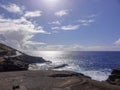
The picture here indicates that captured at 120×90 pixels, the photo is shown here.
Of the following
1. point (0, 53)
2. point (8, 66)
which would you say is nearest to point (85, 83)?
point (8, 66)

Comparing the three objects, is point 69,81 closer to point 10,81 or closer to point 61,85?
point 61,85

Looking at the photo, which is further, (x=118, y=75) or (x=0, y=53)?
(x=0, y=53)

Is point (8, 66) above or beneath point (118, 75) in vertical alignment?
above

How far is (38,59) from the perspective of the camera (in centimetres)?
11362

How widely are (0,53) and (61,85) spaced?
167ft

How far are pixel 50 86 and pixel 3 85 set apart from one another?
384 cm

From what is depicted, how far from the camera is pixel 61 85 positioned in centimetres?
1445

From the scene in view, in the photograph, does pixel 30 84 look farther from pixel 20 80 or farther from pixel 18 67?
pixel 18 67

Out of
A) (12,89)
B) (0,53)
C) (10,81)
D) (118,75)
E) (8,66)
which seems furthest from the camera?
(0,53)

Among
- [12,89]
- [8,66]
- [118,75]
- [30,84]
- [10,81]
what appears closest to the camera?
[12,89]

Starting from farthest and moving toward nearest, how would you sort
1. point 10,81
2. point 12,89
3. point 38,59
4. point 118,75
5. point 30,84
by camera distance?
point 38,59 < point 118,75 < point 10,81 < point 30,84 < point 12,89

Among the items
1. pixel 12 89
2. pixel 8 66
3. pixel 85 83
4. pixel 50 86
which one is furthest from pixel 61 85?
pixel 8 66

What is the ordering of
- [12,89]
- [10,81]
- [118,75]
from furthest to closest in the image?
1. [118,75]
2. [10,81]
3. [12,89]

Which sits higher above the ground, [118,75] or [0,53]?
[0,53]
